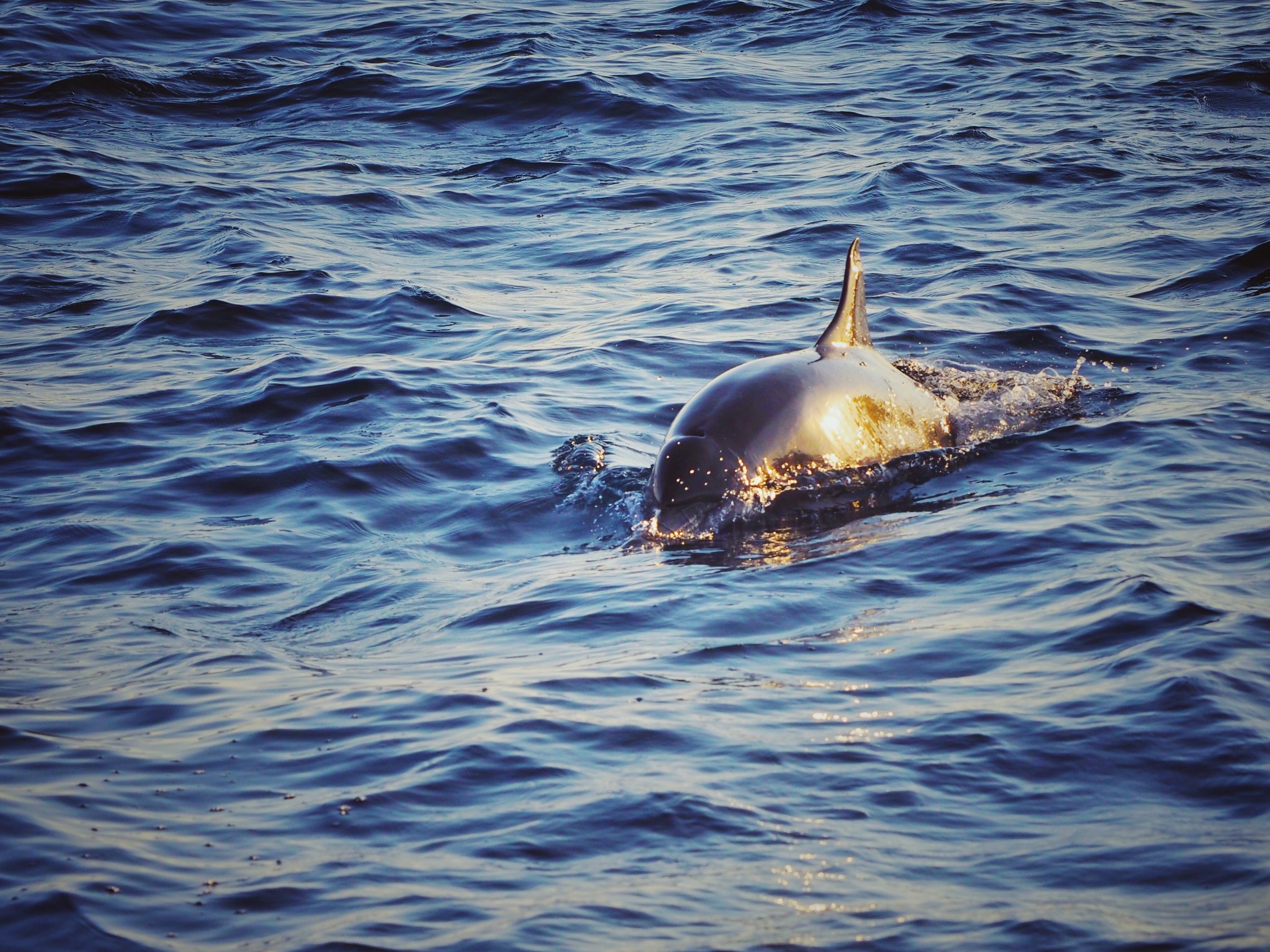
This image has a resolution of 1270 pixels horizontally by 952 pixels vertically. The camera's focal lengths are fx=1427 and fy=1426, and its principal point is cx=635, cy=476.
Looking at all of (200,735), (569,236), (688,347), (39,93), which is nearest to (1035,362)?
(688,347)

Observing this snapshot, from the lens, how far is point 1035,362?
10.9 meters

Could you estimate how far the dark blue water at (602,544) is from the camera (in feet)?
13.8

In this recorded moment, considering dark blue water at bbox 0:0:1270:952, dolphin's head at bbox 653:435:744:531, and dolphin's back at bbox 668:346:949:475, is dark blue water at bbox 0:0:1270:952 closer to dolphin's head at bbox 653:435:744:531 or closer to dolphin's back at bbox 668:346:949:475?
dolphin's head at bbox 653:435:744:531

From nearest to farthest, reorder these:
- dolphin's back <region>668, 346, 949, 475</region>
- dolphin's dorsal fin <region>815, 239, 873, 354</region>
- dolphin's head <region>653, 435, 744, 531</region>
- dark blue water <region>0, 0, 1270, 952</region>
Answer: dark blue water <region>0, 0, 1270, 952</region> → dolphin's head <region>653, 435, 744, 531</region> → dolphin's back <region>668, 346, 949, 475</region> → dolphin's dorsal fin <region>815, 239, 873, 354</region>

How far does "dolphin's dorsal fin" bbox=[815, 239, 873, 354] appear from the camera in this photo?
8.46m

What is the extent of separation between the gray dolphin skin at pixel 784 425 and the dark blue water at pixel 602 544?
307 millimetres

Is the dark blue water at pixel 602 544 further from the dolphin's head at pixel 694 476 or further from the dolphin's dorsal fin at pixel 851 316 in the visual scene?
the dolphin's dorsal fin at pixel 851 316

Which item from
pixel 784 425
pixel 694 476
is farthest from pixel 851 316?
pixel 694 476

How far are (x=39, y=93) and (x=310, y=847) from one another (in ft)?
57.8

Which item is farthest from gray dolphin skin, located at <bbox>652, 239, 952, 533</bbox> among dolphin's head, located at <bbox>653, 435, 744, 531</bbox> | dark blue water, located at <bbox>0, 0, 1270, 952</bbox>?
dark blue water, located at <bbox>0, 0, 1270, 952</bbox>

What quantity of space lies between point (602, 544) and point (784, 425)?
1.15 meters

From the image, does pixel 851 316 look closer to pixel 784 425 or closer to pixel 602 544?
pixel 784 425

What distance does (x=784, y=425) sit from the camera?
7.55 metres

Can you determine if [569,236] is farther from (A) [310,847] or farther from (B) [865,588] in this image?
(A) [310,847]
